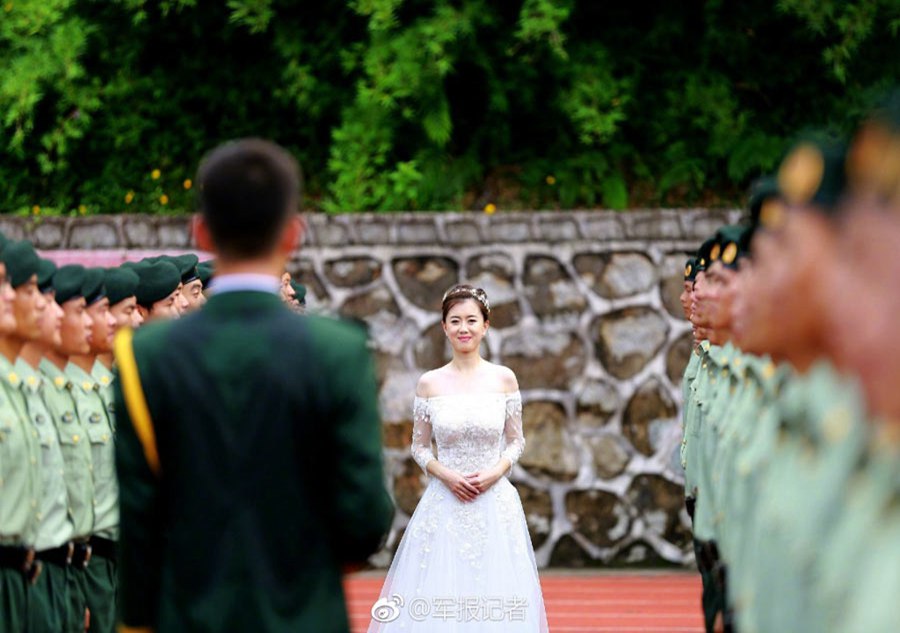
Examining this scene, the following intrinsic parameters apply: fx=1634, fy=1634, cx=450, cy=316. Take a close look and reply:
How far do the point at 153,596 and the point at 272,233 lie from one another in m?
0.94

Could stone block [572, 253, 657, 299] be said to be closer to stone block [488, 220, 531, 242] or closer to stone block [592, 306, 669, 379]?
stone block [592, 306, 669, 379]

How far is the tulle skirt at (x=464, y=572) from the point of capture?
838 centimetres

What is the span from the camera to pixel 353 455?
392cm

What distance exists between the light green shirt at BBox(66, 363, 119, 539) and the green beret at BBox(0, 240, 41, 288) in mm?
695

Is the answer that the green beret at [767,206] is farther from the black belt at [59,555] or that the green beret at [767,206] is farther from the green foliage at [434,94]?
the green foliage at [434,94]

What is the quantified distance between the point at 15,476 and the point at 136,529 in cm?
195

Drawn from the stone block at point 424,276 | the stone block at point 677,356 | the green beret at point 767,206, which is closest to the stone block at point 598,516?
the stone block at point 677,356

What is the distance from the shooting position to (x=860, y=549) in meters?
3.35

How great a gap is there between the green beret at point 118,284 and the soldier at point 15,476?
1.04m

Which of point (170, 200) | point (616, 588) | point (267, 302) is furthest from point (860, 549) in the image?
point (170, 200)

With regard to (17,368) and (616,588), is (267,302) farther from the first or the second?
(616,588)

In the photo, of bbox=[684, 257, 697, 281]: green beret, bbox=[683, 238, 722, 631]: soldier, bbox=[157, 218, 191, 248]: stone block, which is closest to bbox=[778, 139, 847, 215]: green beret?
bbox=[683, 238, 722, 631]: soldier

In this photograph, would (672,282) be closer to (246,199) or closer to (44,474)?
(44,474)

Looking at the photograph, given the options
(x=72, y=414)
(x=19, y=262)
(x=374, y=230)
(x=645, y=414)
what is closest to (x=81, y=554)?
(x=72, y=414)
